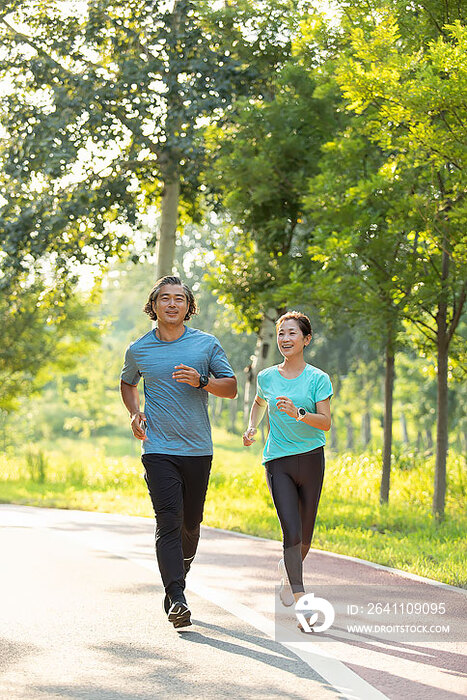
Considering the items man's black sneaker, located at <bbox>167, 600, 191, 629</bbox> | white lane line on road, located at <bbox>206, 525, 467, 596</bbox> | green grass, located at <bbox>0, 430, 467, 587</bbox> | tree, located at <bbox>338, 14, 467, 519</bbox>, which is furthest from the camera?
green grass, located at <bbox>0, 430, 467, 587</bbox>

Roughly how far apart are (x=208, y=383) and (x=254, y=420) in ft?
2.34

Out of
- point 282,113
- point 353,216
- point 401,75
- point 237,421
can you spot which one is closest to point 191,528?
point 401,75

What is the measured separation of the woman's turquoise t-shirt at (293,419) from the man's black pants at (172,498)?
1.56 feet

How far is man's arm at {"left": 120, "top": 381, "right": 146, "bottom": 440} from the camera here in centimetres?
608

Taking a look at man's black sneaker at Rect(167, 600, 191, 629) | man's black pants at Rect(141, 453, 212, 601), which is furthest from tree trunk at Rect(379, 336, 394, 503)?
man's black sneaker at Rect(167, 600, 191, 629)

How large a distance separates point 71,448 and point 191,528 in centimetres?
6616

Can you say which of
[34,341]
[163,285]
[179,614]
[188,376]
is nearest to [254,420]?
[188,376]

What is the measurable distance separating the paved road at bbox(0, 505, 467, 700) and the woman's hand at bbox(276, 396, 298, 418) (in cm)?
128

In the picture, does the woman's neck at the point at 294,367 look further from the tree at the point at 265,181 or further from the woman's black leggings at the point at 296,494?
the tree at the point at 265,181

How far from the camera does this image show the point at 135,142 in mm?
16109

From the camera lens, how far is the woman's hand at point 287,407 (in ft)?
19.9

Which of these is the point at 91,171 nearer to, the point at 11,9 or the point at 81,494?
the point at 11,9

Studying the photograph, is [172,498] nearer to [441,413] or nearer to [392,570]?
[392,570]

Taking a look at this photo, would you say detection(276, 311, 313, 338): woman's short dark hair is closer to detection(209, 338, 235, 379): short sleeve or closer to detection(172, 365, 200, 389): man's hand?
detection(209, 338, 235, 379): short sleeve
